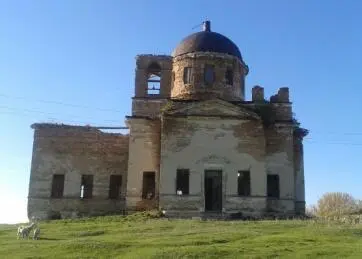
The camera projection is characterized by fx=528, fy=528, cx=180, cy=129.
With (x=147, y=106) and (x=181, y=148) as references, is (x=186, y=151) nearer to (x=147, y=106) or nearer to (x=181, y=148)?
(x=181, y=148)

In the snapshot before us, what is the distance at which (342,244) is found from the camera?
16.9m

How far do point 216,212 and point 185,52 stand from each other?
409 inches

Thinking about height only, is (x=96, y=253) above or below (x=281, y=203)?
below

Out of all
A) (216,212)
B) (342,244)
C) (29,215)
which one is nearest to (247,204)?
(216,212)

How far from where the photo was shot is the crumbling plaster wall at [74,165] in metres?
30.6

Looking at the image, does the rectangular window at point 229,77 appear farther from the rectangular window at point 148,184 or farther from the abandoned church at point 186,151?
the rectangular window at point 148,184

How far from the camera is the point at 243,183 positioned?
2769 centimetres

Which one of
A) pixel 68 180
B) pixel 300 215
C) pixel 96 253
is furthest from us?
pixel 68 180

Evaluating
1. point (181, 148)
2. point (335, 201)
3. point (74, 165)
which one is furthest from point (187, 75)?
point (335, 201)

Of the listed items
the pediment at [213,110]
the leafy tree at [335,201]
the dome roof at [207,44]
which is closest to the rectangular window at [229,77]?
the dome roof at [207,44]

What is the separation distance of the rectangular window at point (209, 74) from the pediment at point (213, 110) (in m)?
3.58

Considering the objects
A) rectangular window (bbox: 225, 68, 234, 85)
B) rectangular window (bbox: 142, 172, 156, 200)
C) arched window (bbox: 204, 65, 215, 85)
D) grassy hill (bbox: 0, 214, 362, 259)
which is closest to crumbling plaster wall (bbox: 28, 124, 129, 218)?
rectangular window (bbox: 142, 172, 156, 200)

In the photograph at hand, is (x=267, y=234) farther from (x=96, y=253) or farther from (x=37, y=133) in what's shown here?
(x=37, y=133)

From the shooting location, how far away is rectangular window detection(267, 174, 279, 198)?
2895cm
